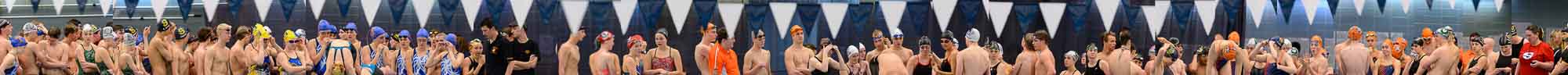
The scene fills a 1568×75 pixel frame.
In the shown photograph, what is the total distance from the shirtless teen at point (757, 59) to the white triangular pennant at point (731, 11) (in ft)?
0.21

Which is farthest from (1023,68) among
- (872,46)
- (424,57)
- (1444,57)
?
(424,57)

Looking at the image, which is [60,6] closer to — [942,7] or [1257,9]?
[942,7]

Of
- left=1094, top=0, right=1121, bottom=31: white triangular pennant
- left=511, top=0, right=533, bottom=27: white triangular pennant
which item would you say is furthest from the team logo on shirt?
left=511, top=0, right=533, bottom=27: white triangular pennant

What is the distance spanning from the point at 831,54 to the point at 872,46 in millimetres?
88

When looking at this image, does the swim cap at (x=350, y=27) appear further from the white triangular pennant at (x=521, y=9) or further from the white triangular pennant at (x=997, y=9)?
the white triangular pennant at (x=997, y=9)

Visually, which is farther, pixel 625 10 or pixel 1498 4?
pixel 1498 4

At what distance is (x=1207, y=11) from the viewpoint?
4523 mm

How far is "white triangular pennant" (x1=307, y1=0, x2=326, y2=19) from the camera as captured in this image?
4508 millimetres

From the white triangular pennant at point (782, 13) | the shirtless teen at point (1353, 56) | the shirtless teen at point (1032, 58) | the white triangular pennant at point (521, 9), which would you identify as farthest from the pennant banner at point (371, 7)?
the shirtless teen at point (1353, 56)

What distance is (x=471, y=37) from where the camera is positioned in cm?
451

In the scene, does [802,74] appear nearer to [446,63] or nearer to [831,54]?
[831,54]

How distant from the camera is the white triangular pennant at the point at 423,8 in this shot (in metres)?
4.48

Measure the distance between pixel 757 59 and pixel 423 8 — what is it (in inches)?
28.0

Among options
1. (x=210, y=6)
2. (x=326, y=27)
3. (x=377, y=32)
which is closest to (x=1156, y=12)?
(x=377, y=32)
